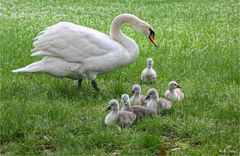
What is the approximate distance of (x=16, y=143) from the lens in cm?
519

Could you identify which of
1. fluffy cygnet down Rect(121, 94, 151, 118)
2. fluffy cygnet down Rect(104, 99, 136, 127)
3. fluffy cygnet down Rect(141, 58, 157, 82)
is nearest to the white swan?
fluffy cygnet down Rect(141, 58, 157, 82)

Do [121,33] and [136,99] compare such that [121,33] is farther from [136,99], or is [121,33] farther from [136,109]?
[136,109]

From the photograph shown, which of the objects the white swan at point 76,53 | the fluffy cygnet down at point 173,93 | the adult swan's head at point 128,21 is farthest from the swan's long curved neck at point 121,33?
the fluffy cygnet down at point 173,93

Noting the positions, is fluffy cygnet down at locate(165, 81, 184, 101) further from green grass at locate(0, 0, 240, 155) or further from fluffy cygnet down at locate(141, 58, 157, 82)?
fluffy cygnet down at locate(141, 58, 157, 82)

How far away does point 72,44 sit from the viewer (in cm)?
705

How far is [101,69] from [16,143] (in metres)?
2.12

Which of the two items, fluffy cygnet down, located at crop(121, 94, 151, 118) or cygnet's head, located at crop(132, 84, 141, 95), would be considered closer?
fluffy cygnet down, located at crop(121, 94, 151, 118)

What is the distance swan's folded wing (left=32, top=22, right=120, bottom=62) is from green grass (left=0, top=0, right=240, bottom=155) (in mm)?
486

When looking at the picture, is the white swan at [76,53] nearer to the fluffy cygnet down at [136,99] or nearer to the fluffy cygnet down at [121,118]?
the fluffy cygnet down at [136,99]

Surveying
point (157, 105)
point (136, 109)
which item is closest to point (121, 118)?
point (136, 109)

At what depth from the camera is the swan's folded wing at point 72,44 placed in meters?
6.99

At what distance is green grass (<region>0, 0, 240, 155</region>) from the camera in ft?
16.8

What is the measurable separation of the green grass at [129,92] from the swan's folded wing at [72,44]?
1.60 feet

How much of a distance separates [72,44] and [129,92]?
0.97 m
